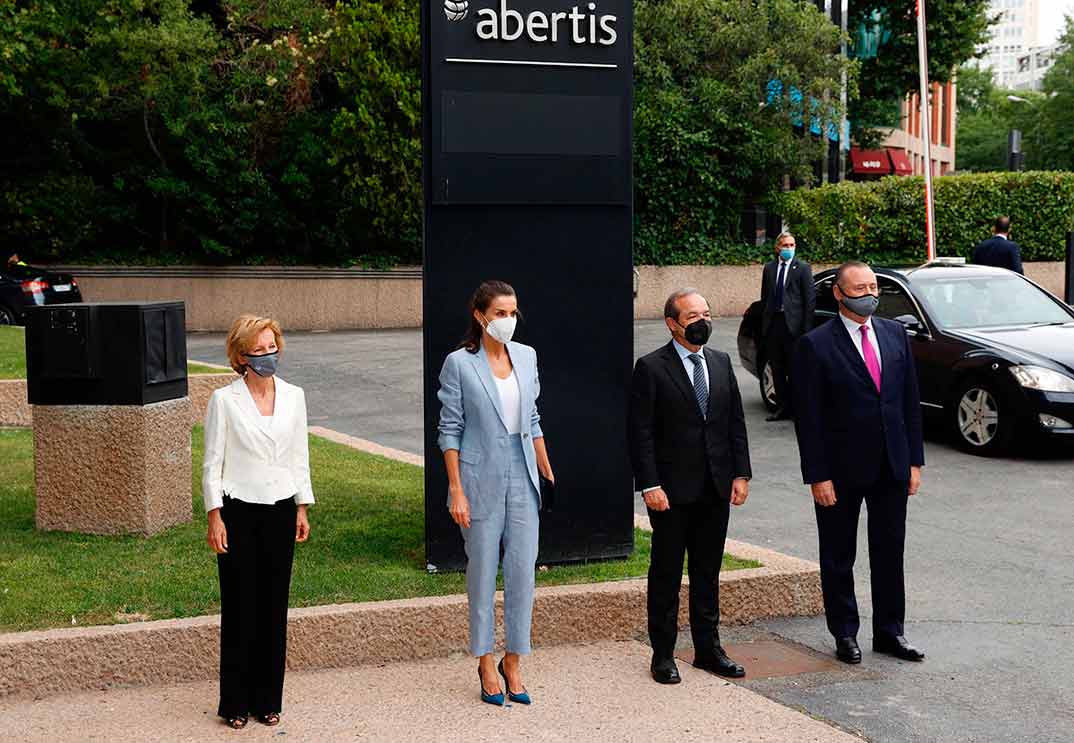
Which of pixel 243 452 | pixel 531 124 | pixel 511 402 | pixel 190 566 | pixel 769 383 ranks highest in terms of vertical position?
pixel 531 124

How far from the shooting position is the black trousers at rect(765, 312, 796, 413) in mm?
14062

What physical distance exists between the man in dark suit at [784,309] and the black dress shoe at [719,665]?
7.77 m

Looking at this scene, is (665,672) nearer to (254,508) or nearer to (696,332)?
(696,332)

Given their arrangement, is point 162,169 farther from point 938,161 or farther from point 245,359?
point 938,161

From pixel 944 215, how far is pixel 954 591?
2181cm

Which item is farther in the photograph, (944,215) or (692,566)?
(944,215)

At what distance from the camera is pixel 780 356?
1423cm

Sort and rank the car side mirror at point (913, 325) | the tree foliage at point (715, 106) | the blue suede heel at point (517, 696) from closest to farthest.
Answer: the blue suede heel at point (517, 696) < the car side mirror at point (913, 325) < the tree foliage at point (715, 106)

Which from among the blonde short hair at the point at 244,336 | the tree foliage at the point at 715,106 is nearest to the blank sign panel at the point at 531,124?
the blonde short hair at the point at 244,336

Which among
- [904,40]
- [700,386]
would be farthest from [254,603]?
[904,40]

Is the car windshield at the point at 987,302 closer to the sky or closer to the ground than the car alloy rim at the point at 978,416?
closer to the sky

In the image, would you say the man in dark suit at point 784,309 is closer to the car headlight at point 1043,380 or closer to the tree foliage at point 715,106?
the car headlight at point 1043,380

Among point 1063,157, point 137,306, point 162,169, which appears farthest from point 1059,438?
point 1063,157

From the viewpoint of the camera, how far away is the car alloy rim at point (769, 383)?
14566mm
